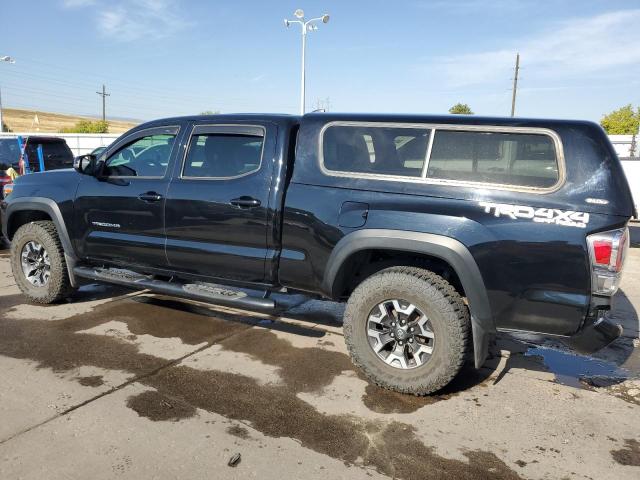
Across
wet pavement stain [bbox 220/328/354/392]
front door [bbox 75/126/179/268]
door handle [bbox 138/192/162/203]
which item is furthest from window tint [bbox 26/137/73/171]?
wet pavement stain [bbox 220/328/354/392]

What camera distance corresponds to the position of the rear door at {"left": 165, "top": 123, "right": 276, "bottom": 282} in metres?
4.04

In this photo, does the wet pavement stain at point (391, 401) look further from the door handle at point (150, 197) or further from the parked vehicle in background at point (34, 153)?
the parked vehicle in background at point (34, 153)

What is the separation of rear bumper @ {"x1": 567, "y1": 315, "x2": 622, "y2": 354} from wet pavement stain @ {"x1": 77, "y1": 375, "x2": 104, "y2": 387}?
10.5 feet

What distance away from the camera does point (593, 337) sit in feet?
10.5

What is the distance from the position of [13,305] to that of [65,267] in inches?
32.0

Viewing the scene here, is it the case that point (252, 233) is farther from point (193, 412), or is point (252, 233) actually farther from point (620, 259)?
point (620, 259)

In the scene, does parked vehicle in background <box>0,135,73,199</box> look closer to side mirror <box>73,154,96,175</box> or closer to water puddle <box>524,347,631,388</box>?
side mirror <box>73,154,96,175</box>

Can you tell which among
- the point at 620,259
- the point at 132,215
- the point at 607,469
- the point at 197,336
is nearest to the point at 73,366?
the point at 197,336

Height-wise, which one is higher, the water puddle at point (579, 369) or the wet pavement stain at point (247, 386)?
the wet pavement stain at point (247, 386)

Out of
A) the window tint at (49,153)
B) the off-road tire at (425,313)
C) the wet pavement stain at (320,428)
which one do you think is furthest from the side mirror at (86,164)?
the window tint at (49,153)

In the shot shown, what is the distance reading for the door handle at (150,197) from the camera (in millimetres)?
4488

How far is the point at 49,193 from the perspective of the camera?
5.12 meters

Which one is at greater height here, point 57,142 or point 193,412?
point 57,142

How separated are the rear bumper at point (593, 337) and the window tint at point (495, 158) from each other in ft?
3.07
